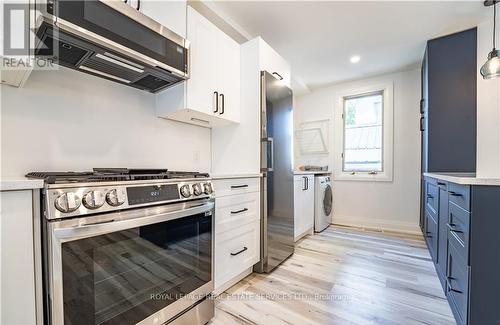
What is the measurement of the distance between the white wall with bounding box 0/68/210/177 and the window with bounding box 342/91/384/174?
3271 mm

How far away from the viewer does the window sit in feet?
12.5

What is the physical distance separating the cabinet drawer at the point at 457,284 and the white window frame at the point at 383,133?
230 centimetres

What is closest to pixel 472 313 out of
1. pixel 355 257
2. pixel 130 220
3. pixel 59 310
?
pixel 355 257

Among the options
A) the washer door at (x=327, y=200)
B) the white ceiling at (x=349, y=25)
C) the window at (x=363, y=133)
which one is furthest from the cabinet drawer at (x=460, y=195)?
the window at (x=363, y=133)

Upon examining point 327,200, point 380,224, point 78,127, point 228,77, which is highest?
point 228,77

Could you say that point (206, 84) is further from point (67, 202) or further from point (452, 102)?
point (452, 102)

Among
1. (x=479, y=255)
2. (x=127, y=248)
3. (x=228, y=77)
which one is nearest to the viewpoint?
(x=127, y=248)

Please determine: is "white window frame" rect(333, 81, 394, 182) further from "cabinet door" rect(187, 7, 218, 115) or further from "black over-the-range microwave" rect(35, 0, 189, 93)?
"black over-the-range microwave" rect(35, 0, 189, 93)

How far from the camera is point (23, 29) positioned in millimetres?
883

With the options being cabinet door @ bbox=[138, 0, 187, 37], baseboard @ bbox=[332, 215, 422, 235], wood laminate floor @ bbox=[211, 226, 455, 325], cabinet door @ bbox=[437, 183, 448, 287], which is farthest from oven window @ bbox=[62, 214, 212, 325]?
baseboard @ bbox=[332, 215, 422, 235]

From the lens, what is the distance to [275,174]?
227 cm

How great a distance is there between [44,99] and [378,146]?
424 cm

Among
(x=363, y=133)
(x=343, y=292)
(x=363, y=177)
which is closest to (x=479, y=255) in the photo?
(x=343, y=292)

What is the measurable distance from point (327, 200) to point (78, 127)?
3.43 m
